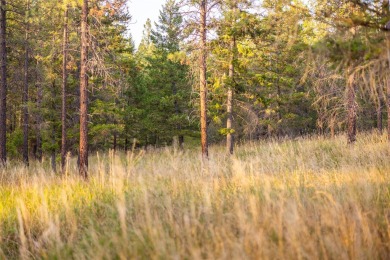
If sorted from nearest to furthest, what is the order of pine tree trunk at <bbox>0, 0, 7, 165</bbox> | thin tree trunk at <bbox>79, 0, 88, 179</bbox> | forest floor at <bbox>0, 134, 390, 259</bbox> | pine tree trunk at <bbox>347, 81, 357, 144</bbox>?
forest floor at <bbox>0, 134, 390, 259</bbox>, thin tree trunk at <bbox>79, 0, 88, 179</bbox>, pine tree trunk at <bbox>347, 81, 357, 144</bbox>, pine tree trunk at <bbox>0, 0, 7, 165</bbox>

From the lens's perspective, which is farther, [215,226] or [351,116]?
[351,116]

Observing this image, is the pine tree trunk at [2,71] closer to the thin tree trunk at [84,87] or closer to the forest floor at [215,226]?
the thin tree trunk at [84,87]

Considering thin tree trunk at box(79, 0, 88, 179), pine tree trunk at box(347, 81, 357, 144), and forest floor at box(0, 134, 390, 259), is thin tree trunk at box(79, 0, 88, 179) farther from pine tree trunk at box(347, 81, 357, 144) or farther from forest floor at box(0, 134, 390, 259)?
pine tree trunk at box(347, 81, 357, 144)

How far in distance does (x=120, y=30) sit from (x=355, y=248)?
20996mm

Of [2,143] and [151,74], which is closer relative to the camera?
[2,143]

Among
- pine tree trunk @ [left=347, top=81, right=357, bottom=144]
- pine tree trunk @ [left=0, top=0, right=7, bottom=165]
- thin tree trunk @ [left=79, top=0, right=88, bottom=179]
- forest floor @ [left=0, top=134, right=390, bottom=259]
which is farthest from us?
pine tree trunk @ [left=0, top=0, right=7, bottom=165]

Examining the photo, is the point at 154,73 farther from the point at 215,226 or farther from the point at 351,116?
the point at 215,226

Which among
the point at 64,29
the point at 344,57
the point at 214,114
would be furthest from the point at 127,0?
the point at 344,57

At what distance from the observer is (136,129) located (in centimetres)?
2636

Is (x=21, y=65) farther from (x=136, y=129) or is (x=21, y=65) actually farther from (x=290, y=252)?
(x=290, y=252)

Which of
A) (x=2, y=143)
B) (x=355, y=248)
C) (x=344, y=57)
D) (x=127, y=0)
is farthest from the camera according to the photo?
(x=2, y=143)

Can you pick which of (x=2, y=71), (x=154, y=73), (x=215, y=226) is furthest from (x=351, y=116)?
(x=154, y=73)

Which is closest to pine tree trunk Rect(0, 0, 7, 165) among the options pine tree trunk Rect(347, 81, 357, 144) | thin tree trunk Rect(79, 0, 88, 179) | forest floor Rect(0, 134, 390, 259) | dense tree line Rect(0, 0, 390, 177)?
dense tree line Rect(0, 0, 390, 177)

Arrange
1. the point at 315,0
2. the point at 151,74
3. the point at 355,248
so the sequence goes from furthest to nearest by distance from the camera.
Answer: the point at 151,74 → the point at 315,0 → the point at 355,248
